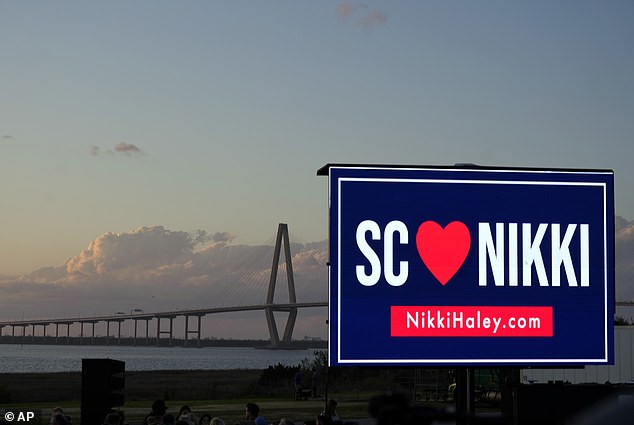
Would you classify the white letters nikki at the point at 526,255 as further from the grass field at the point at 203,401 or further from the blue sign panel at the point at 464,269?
the grass field at the point at 203,401

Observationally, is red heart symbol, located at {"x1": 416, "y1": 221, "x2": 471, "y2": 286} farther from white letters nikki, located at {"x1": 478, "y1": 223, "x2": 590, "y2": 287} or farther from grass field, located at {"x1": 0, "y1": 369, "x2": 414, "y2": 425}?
grass field, located at {"x1": 0, "y1": 369, "x2": 414, "y2": 425}

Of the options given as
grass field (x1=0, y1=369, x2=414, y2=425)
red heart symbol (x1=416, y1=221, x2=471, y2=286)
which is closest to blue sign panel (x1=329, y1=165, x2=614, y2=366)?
red heart symbol (x1=416, y1=221, x2=471, y2=286)

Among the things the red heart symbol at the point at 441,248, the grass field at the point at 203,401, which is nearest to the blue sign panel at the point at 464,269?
the red heart symbol at the point at 441,248

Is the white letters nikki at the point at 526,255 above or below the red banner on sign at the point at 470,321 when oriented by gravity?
above

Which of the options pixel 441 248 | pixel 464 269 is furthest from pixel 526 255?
pixel 441 248

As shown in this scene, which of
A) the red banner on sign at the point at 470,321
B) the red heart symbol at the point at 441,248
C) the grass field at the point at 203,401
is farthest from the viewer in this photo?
the grass field at the point at 203,401

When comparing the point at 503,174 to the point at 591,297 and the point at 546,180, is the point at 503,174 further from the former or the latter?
the point at 591,297
